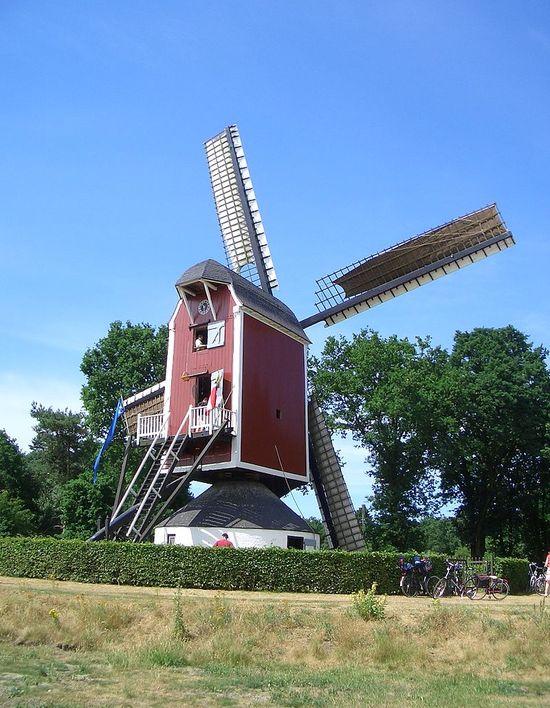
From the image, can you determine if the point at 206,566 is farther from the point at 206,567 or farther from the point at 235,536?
the point at 235,536

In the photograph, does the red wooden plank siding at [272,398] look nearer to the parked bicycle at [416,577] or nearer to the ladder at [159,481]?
the ladder at [159,481]

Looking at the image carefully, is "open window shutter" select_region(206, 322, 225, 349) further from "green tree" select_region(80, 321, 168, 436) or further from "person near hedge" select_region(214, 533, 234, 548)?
"green tree" select_region(80, 321, 168, 436)

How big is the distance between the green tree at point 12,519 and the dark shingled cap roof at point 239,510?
17151 mm

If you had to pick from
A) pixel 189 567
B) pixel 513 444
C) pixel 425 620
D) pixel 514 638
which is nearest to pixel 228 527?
pixel 189 567

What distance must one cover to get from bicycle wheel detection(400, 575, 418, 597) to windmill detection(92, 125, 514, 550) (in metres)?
5.32

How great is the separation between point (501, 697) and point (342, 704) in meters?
2.58

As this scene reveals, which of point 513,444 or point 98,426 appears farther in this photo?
point 513,444

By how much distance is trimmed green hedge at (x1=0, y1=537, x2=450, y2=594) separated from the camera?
67.3 feet

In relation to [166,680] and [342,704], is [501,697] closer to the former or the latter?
[342,704]

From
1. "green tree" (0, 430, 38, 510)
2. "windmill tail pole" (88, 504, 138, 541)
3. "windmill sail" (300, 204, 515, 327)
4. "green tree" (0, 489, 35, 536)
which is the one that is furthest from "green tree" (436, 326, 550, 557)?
"green tree" (0, 430, 38, 510)

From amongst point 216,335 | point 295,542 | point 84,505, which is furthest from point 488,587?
point 84,505

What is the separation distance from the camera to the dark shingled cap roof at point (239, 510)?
26094 millimetres

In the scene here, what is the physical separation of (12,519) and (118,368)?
10782mm

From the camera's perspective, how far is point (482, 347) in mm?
47781
